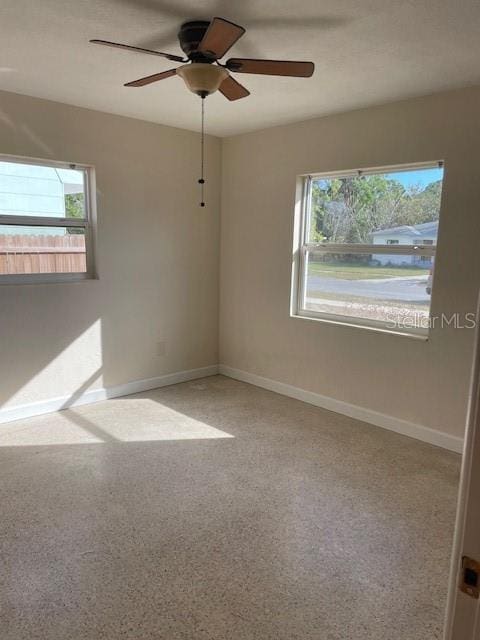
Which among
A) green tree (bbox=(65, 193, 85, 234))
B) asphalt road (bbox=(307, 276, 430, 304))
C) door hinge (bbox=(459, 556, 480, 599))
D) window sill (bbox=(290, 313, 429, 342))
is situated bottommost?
window sill (bbox=(290, 313, 429, 342))

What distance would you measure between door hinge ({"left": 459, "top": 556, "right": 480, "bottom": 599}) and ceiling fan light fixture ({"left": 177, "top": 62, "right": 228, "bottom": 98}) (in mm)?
2216

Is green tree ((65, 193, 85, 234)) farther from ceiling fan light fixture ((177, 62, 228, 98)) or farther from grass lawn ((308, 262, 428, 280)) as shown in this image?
grass lawn ((308, 262, 428, 280))

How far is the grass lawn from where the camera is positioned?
3362 mm

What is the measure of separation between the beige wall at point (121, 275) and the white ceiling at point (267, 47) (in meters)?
0.35

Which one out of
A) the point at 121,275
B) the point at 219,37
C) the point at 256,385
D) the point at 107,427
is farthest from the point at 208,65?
the point at 256,385

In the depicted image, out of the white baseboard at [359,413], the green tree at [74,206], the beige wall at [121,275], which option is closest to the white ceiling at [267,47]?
the beige wall at [121,275]

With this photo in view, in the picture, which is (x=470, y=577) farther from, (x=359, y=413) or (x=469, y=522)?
(x=359, y=413)

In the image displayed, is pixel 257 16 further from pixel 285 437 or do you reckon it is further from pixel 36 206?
pixel 285 437

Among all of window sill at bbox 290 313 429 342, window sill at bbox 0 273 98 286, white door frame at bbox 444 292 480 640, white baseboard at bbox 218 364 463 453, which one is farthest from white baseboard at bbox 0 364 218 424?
white door frame at bbox 444 292 480 640

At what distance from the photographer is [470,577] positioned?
684mm

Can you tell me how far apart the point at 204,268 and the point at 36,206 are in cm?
174

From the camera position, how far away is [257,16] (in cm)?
201

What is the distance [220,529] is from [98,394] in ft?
7.10

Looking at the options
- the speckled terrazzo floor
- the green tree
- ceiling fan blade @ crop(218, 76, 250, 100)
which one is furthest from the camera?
the green tree
